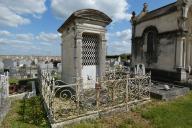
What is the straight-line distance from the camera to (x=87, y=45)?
889 centimetres

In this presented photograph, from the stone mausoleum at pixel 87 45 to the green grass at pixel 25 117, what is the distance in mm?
2318

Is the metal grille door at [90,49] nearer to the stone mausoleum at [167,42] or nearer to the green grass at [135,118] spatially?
the green grass at [135,118]

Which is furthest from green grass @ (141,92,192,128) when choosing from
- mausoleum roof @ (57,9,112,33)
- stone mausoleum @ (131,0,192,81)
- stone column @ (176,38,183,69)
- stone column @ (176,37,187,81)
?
stone mausoleum @ (131,0,192,81)

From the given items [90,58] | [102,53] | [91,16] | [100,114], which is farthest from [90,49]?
[100,114]

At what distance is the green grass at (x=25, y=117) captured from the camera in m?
5.43

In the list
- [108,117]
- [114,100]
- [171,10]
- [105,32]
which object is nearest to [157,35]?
[171,10]

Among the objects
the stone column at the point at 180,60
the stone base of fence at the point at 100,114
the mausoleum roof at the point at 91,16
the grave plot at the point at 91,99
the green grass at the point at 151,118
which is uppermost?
the mausoleum roof at the point at 91,16

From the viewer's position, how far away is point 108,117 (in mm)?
6148

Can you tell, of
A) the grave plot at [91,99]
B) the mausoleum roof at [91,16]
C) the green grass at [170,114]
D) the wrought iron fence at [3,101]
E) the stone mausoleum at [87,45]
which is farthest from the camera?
the stone mausoleum at [87,45]

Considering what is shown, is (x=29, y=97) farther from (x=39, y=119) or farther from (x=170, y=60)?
(x=170, y=60)

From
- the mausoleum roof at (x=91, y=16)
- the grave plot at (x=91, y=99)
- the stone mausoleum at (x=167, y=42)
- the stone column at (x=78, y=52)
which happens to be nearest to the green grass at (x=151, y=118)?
the grave plot at (x=91, y=99)

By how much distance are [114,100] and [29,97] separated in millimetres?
4800

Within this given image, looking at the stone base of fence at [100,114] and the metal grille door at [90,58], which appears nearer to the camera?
the stone base of fence at [100,114]

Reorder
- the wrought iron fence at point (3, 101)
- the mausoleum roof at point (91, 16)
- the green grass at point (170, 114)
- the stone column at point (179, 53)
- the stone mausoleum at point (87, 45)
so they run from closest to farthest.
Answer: the green grass at point (170, 114) < the wrought iron fence at point (3, 101) < the mausoleum roof at point (91, 16) < the stone mausoleum at point (87, 45) < the stone column at point (179, 53)
